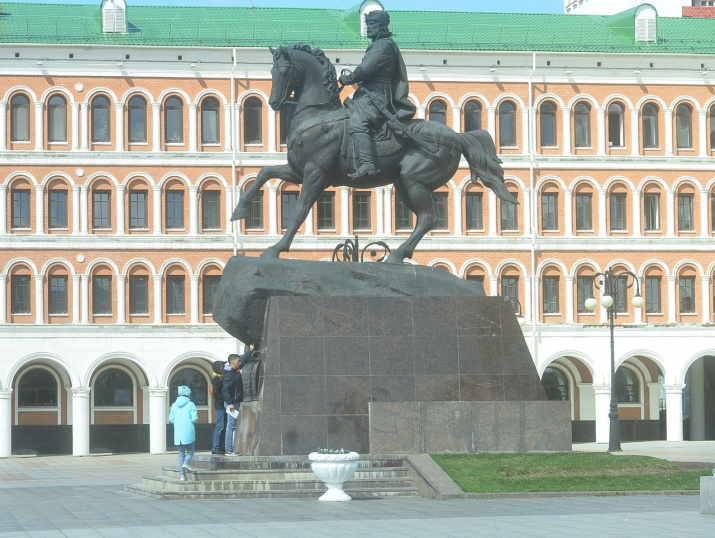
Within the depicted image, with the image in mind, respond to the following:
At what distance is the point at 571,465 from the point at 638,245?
3686 cm

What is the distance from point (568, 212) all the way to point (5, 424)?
2148cm

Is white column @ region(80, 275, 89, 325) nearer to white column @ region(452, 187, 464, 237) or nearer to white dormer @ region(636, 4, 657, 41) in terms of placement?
white column @ region(452, 187, 464, 237)

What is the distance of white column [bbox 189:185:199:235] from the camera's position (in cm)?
5450

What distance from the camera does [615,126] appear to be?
57031mm

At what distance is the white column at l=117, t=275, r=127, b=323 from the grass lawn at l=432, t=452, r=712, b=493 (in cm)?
3406

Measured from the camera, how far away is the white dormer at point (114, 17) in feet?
181

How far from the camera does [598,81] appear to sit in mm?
56562

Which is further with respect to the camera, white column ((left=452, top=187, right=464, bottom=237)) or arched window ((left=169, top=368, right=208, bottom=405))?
white column ((left=452, top=187, right=464, bottom=237))

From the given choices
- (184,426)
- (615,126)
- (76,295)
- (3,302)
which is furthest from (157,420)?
(184,426)

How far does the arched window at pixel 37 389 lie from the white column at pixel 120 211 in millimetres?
5861

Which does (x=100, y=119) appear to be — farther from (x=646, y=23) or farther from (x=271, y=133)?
(x=646, y=23)

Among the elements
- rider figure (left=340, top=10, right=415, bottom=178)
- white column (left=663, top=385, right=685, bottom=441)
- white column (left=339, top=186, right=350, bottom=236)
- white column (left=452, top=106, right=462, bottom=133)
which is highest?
white column (left=452, top=106, right=462, bottom=133)

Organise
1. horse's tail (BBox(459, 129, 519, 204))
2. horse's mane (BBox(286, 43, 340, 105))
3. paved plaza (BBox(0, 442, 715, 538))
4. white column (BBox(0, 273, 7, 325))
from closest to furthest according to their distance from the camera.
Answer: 1. paved plaza (BBox(0, 442, 715, 538))
2. horse's mane (BBox(286, 43, 340, 105))
3. horse's tail (BBox(459, 129, 519, 204))
4. white column (BBox(0, 273, 7, 325))

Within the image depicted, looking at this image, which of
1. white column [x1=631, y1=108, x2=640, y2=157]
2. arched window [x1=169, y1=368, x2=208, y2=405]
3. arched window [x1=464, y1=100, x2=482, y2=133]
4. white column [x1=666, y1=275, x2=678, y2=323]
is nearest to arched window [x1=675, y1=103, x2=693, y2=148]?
white column [x1=631, y1=108, x2=640, y2=157]
